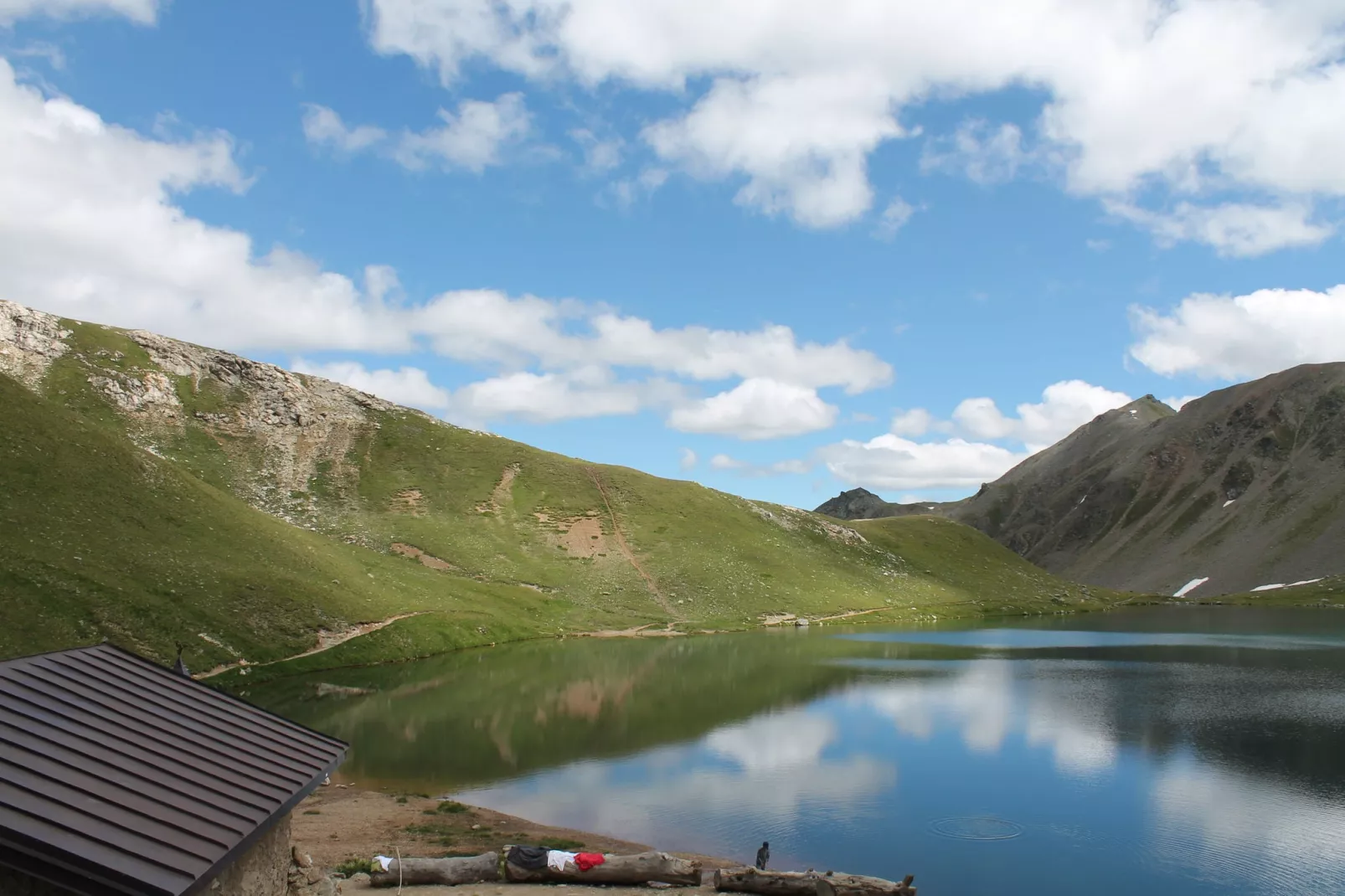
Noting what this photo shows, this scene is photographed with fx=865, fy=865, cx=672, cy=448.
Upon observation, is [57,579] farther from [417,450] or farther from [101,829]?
[417,450]

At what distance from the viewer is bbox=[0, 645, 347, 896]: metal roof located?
8.59 m

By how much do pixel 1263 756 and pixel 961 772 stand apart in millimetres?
14395

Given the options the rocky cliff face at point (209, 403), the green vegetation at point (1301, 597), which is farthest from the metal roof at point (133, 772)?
the green vegetation at point (1301, 597)

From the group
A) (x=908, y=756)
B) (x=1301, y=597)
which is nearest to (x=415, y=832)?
(x=908, y=756)

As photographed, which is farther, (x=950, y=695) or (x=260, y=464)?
(x=260, y=464)

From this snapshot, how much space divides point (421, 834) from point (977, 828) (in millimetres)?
18744

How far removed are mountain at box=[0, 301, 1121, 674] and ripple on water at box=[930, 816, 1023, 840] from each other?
4585 cm

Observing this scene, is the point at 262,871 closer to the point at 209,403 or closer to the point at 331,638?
the point at 331,638

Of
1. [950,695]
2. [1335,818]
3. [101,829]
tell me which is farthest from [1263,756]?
[101,829]

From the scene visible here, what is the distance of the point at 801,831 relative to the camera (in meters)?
29.4

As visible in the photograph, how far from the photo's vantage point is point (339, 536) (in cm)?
10531

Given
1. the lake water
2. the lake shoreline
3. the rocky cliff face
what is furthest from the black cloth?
the rocky cliff face

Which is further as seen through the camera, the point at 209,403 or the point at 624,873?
the point at 209,403

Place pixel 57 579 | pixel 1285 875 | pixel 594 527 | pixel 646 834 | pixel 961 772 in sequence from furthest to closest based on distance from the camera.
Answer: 1. pixel 594 527
2. pixel 57 579
3. pixel 961 772
4. pixel 646 834
5. pixel 1285 875
